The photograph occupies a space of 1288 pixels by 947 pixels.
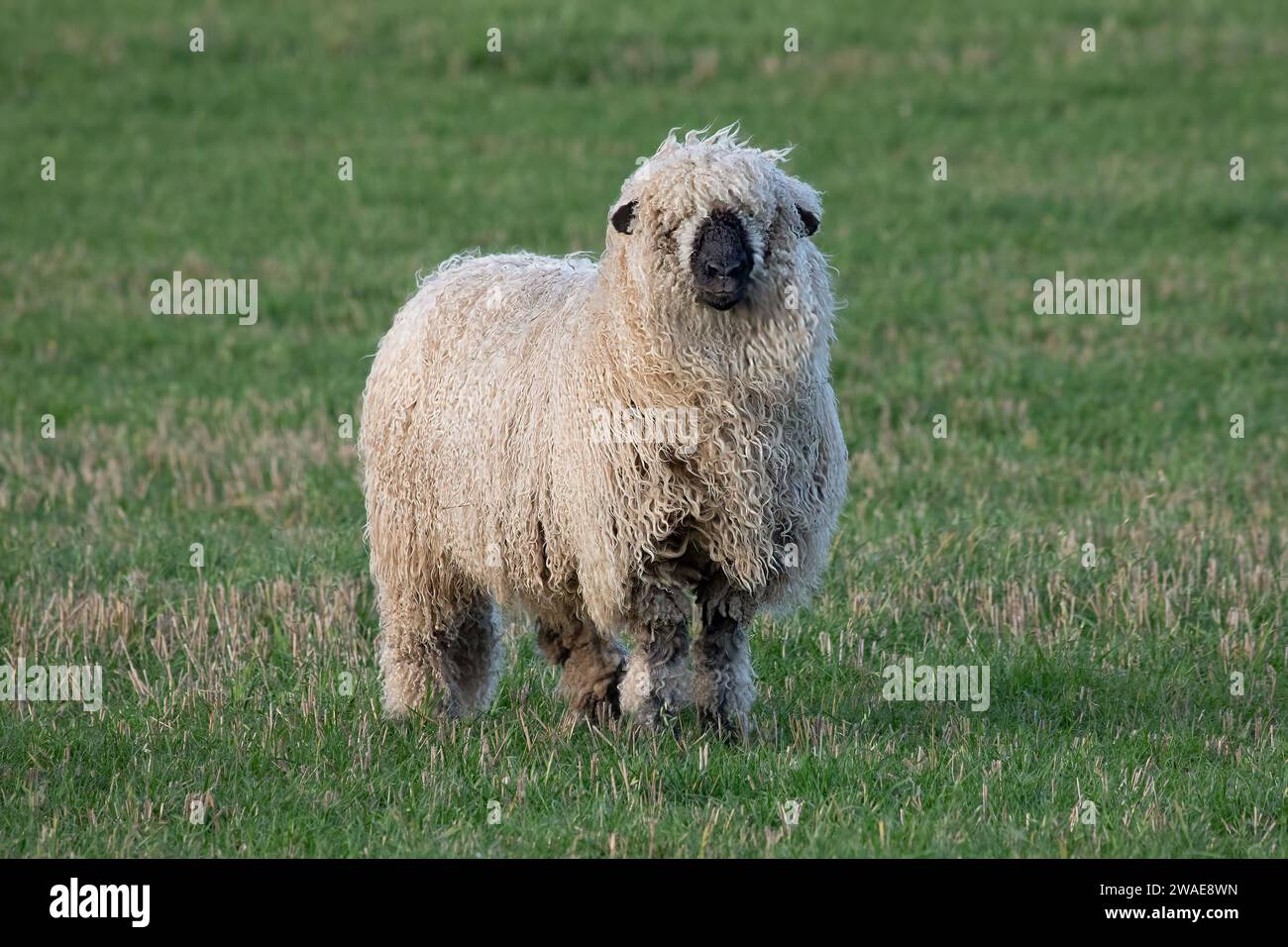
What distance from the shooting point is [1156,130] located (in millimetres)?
21703

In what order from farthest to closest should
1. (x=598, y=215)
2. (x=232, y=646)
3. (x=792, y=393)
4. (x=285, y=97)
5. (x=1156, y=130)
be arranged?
1. (x=285, y=97)
2. (x=1156, y=130)
3. (x=598, y=215)
4. (x=232, y=646)
5. (x=792, y=393)

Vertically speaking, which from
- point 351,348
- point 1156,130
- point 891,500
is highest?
point 1156,130

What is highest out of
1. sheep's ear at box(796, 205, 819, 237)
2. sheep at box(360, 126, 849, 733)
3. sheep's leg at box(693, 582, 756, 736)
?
sheep's ear at box(796, 205, 819, 237)

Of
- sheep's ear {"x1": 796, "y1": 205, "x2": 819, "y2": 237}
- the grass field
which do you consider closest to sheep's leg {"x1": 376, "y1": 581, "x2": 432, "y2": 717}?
the grass field

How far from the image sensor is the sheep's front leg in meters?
6.46

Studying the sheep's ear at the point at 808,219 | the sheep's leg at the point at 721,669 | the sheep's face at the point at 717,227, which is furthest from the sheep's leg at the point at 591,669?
the sheep's ear at the point at 808,219

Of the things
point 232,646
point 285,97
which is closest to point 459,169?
point 285,97

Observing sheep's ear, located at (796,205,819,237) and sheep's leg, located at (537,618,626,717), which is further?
sheep's leg, located at (537,618,626,717)

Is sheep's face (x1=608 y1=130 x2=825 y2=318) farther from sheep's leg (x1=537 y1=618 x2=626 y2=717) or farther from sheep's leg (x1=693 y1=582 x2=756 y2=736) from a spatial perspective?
sheep's leg (x1=537 y1=618 x2=626 y2=717)

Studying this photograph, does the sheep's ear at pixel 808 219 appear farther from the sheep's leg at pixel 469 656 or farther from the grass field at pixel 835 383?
the sheep's leg at pixel 469 656

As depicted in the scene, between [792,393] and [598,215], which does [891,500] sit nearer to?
[792,393]

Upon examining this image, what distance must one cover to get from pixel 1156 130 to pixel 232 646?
16860 millimetres

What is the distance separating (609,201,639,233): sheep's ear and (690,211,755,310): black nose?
35cm

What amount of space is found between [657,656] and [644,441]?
0.84m
